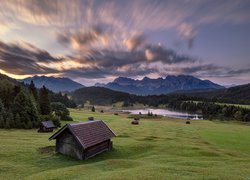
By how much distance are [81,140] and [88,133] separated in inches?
120

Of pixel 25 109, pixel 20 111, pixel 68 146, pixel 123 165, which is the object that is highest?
pixel 25 109

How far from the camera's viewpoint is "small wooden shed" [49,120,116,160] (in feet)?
119

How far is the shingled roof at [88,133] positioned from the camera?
36.5 m

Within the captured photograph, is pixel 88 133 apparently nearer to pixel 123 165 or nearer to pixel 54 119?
pixel 123 165

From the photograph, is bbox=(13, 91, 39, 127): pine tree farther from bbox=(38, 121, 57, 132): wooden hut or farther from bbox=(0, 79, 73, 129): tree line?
bbox=(38, 121, 57, 132): wooden hut

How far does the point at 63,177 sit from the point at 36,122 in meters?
62.8

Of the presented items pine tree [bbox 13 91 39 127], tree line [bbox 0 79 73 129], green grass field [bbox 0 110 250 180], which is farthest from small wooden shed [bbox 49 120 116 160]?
pine tree [bbox 13 91 39 127]

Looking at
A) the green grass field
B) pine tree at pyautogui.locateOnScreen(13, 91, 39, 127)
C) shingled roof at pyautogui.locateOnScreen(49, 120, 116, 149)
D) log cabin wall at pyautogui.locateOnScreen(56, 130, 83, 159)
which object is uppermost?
pine tree at pyautogui.locateOnScreen(13, 91, 39, 127)

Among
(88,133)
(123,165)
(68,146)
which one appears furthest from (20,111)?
(123,165)

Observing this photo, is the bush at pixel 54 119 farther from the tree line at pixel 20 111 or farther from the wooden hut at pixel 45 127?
the wooden hut at pixel 45 127

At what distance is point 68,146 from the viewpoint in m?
37.8

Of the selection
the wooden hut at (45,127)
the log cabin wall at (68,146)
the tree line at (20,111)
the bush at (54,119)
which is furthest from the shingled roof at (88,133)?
the bush at (54,119)

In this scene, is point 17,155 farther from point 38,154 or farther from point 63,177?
point 63,177

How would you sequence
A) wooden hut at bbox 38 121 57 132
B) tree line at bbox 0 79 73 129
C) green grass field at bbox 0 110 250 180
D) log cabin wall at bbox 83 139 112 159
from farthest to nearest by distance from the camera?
1. tree line at bbox 0 79 73 129
2. wooden hut at bbox 38 121 57 132
3. log cabin wall at bbox 83 139 112 159
4. green grass field at bbox 0 110 250 180
